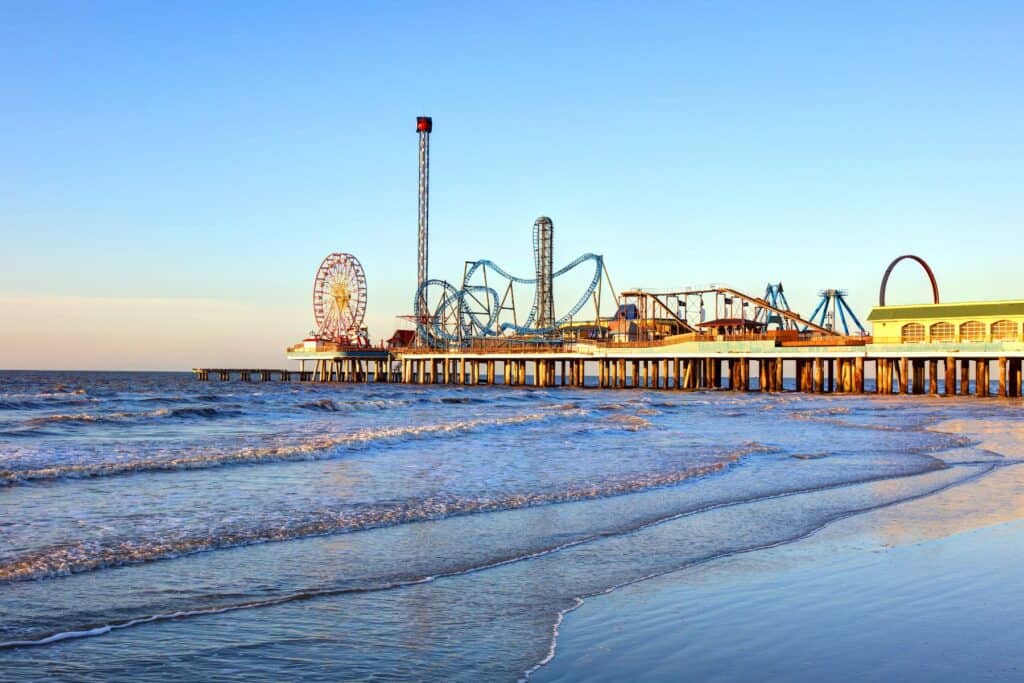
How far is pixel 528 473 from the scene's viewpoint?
15.5 m

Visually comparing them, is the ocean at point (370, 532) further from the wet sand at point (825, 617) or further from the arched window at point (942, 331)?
the arched window at point (942, 331)

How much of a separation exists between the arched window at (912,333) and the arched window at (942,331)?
0.51 metres

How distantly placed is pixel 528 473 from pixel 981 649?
1001 cm

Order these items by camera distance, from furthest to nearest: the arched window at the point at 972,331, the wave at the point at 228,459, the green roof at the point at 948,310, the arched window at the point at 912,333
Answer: the arched window at the point at 912,333
the arched window at the point at 972,331
the green roof at the point at 948,310
the wave at the point at 228,459

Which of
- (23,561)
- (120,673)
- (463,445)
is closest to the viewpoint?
(120,673)

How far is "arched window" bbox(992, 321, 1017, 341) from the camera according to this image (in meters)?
49.4

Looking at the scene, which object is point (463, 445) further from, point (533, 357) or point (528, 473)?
point (533, 357)

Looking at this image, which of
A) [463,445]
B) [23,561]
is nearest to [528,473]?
[463,445]

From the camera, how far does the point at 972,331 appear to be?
168 ft

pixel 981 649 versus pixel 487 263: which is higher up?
pixel 487 263

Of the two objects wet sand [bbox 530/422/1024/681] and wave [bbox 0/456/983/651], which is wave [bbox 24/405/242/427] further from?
wet sand [bbox 530/422/1024/681]

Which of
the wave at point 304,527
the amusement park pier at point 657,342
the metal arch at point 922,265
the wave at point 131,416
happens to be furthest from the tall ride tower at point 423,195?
the wave at point 304,527

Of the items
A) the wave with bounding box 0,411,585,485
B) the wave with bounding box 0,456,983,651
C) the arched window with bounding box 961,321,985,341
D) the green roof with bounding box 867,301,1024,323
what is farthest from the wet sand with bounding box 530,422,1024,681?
the arched window with bounding box 961,321,985,341

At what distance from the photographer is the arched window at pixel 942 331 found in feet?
171
